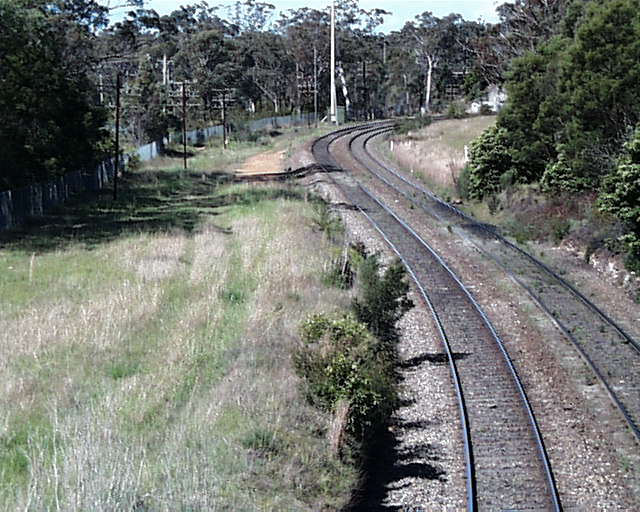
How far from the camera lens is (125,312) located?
1692cm

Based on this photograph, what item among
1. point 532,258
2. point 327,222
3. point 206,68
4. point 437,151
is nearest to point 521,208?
point 532,258

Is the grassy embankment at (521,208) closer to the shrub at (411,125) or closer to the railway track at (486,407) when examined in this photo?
the railway track at (486,407)

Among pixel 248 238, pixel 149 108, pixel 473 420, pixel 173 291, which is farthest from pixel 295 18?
pixel 473 420

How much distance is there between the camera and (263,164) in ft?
170

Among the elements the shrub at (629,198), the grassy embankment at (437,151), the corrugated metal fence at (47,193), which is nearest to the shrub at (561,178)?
the grassy embankment at (437,151)

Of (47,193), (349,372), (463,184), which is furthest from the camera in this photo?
(47,193)

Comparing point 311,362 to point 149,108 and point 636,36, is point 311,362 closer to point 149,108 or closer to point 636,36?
point 636,36

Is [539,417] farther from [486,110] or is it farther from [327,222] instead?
[486,110]

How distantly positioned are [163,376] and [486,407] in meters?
5.14

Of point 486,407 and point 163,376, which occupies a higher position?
point 163,376

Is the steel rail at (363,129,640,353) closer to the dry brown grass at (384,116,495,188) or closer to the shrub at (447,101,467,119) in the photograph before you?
the dry brown grass at (384,116,495,188)

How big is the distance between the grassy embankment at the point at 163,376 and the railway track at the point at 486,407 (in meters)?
1.95

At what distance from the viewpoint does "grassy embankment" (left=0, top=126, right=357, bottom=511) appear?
9.30 meters

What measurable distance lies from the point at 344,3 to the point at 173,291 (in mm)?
93221
